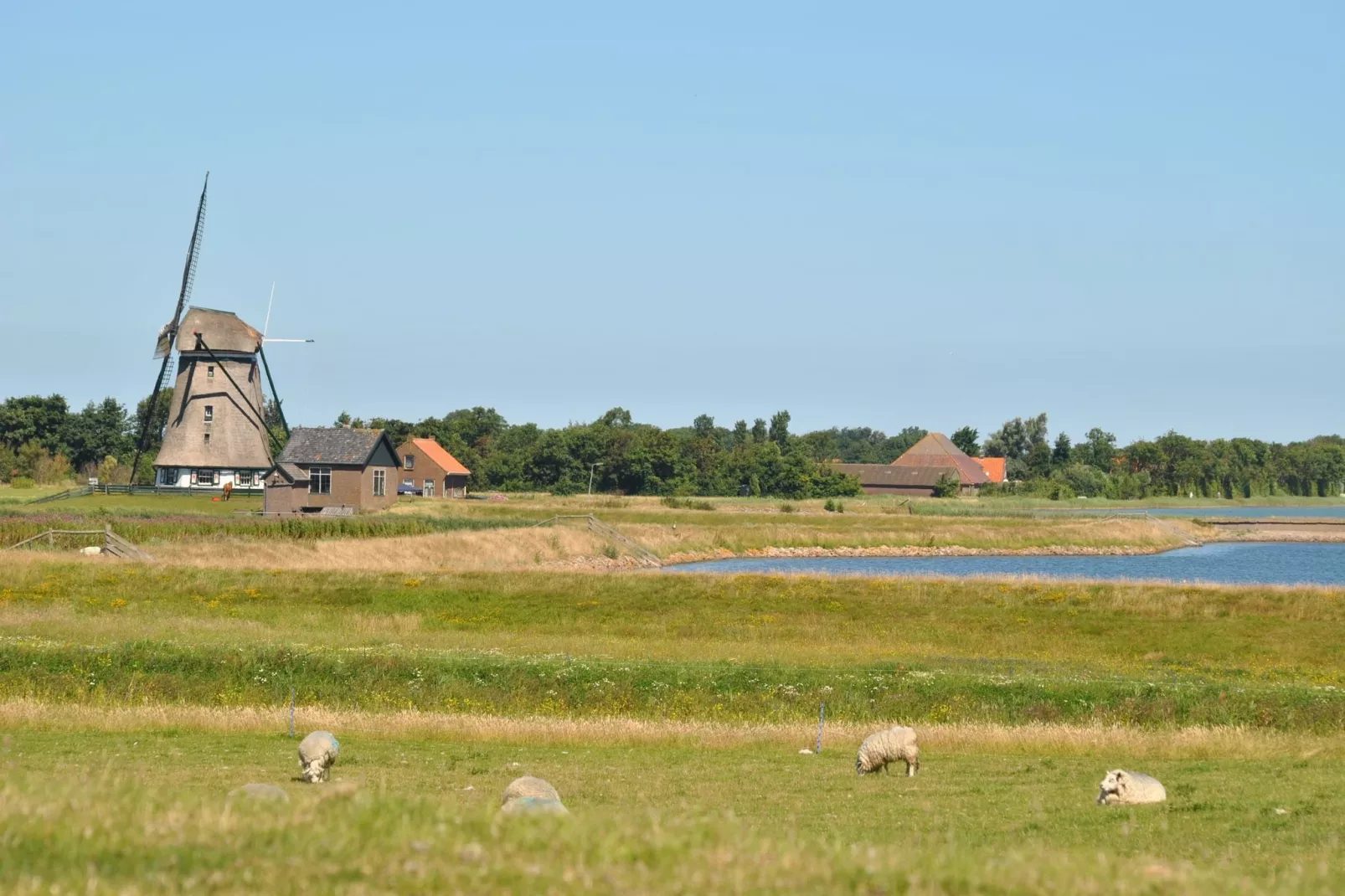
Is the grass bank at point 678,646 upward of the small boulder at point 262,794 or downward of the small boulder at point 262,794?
downward

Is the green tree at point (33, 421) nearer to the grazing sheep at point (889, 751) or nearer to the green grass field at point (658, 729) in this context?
the green grass field at point (658, 729)

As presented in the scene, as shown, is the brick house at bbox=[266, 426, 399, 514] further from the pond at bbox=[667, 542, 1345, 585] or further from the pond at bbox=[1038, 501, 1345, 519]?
the pond at bbox=[1038, 501, 1345, 519]

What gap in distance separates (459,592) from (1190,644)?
2429 cm

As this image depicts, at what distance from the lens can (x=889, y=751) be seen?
69.1 feet

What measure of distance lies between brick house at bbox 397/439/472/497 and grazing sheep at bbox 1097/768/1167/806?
122 metres

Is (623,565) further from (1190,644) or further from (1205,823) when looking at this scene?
(1205,823)

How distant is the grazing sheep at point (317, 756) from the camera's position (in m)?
19.0

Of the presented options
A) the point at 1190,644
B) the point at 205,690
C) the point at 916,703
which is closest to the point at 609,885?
the point at 916,703

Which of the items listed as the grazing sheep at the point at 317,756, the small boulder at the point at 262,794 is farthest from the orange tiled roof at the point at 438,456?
the small boulder at the point at 262,794

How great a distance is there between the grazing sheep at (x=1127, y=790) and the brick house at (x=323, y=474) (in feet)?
237

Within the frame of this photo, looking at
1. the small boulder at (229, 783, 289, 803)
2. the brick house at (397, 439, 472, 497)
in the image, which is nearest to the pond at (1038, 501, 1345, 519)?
the brick house at (397, 439, 472, 497)

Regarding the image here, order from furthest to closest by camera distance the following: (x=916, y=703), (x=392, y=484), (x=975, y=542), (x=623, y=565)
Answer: (x=975, y=542)
(x=392, y=484)
(x=623, y=565)
(x=916, y=703)

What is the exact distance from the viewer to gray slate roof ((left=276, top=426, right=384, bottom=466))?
283 ft

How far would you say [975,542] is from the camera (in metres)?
99.2
